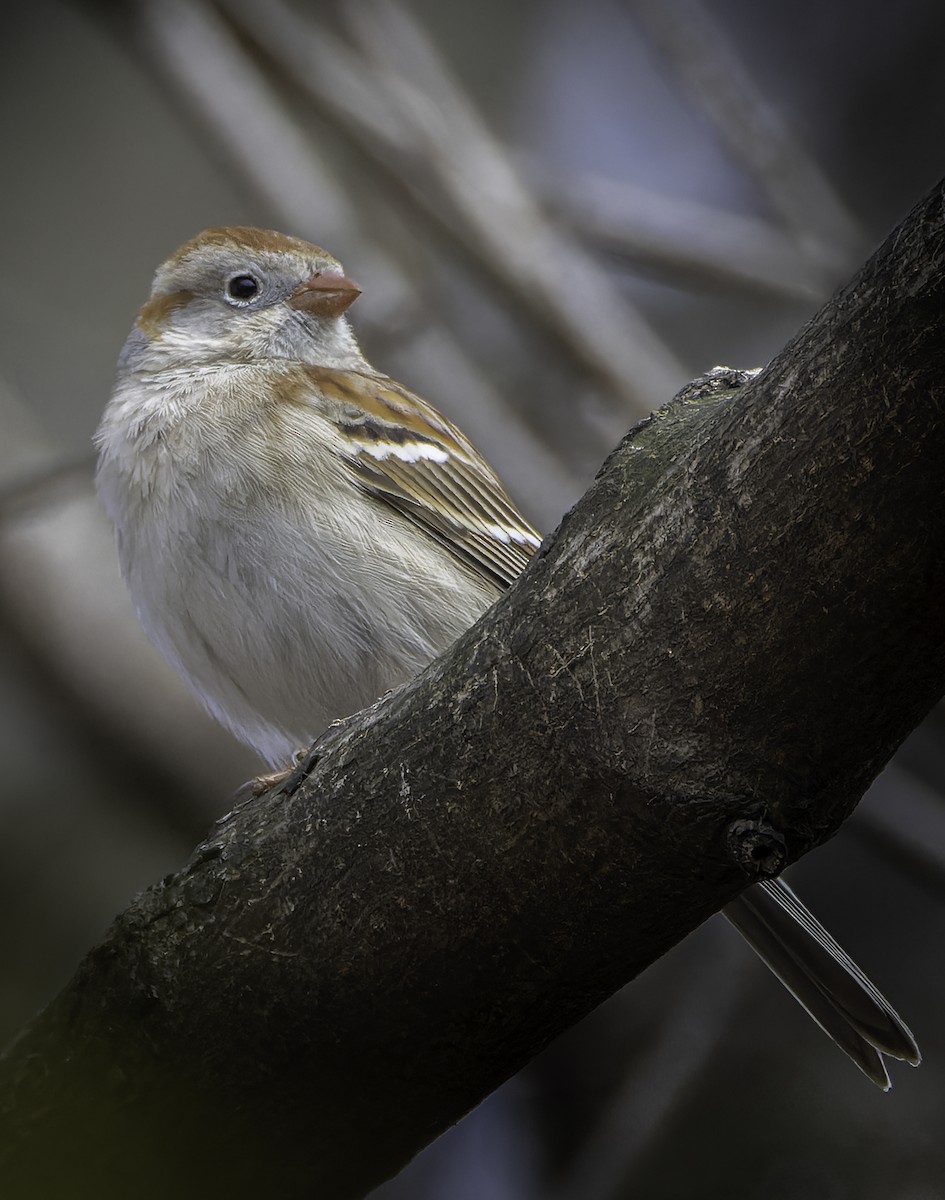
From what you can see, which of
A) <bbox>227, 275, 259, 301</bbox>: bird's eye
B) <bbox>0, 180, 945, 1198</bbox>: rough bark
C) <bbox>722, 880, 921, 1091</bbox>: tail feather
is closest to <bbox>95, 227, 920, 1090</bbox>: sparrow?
<bbox>722, 880, 921, 1091</bbox>: tail feather

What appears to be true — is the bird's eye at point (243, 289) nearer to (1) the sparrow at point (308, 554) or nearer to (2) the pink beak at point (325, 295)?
(2) the pink beak at point (325, 295)

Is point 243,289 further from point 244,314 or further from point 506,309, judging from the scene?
point 506,309

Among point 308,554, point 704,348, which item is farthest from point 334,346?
point 704,348

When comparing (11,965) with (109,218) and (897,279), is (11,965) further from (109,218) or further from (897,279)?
(109,218)

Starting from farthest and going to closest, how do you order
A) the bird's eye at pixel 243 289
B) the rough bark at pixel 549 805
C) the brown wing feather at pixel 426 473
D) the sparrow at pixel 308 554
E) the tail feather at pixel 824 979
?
the bird's eye at pixel 243 289 → the brown wing feather at pixel 426 473 → the sparrow at pixel 308 554 → the tail feather at pixel 824 979 → the rough bark at pixel 549 805

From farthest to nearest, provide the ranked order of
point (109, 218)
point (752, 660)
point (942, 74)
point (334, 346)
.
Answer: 1. point (109, 218)
2. point (942, 74)
3. point (334, 346)
4. point (752, 660)

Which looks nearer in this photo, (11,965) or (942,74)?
(11,965)

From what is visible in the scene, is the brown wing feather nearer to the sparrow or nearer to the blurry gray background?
the sparrow

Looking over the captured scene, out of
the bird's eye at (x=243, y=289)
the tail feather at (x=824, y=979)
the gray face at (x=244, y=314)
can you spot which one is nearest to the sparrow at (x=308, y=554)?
the tail feather at (x=824, y=979)

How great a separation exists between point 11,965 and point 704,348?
10.6 feet

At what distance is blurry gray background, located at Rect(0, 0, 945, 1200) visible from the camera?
275 cm

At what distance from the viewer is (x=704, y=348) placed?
14.2 feet

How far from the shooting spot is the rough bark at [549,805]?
1.19 m

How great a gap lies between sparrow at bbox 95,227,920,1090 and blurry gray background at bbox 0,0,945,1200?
0.69 ft
